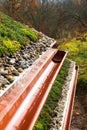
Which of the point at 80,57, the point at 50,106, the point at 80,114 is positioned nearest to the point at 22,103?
the point at 50,106

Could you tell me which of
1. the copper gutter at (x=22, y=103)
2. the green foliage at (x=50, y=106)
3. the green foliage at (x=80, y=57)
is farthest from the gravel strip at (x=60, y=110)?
the green foliage at (x=80, y=57)

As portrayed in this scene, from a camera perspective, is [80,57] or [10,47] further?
[80,57]

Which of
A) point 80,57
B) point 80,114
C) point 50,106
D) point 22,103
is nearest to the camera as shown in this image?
point 22,103

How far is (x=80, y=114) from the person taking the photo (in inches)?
334

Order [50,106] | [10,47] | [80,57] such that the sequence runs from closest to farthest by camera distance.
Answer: [50,106] < [10,47] < [80,57]

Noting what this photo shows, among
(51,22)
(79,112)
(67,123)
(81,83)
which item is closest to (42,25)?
(51,22)

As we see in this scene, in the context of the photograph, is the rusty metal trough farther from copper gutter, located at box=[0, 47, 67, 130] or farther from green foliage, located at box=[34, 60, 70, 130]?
green foliage, located at box=[34, 60, 70, 130]

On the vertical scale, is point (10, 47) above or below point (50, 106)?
above

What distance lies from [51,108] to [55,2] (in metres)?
26.4

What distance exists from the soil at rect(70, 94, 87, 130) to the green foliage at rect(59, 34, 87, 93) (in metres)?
0.76

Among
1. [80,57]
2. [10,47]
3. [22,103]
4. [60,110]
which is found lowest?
[80,57]

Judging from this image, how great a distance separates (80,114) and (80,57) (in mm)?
7326

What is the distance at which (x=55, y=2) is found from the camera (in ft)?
101

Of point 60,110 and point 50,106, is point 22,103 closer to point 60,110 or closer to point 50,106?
point 60,110
